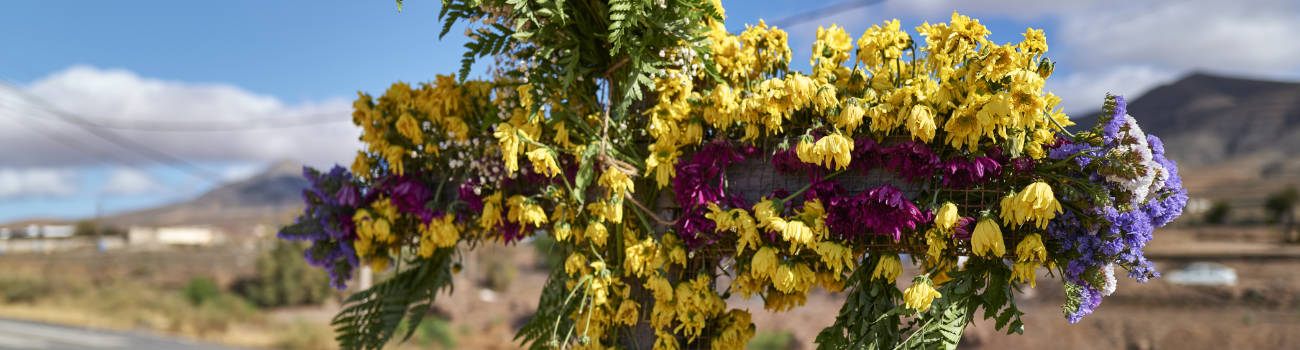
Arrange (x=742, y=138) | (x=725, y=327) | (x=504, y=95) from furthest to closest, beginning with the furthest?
(x=504, y=95)
(x=725, y=327)
(x=742, y=138)

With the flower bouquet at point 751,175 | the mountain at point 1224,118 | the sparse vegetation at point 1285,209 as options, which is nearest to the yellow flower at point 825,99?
the flower bouquet at point 751,175

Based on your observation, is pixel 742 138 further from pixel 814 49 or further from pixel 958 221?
pixel 958 221

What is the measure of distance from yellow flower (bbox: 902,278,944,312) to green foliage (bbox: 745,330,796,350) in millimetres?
12765

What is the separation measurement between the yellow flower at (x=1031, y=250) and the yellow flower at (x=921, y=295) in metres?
0.19

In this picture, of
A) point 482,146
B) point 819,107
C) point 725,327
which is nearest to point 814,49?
point 819,107

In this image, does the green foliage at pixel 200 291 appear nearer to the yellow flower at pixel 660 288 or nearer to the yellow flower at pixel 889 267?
the yellow flower at pixel 660 288

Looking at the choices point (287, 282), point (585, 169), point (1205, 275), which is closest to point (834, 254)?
point (585, 169)

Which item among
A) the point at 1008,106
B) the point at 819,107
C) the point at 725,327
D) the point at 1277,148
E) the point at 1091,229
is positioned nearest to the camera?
the point at 1008,106

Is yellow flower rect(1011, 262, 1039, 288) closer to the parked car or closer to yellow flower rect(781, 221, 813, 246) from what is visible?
yellow flower rect(781, 221, 813, 246)

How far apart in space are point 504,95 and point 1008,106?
1.33 metres

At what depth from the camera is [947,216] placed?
168cm

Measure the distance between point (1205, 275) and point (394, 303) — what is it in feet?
75.5

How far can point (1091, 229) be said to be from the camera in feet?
5.61

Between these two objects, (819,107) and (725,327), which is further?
(725,327)
